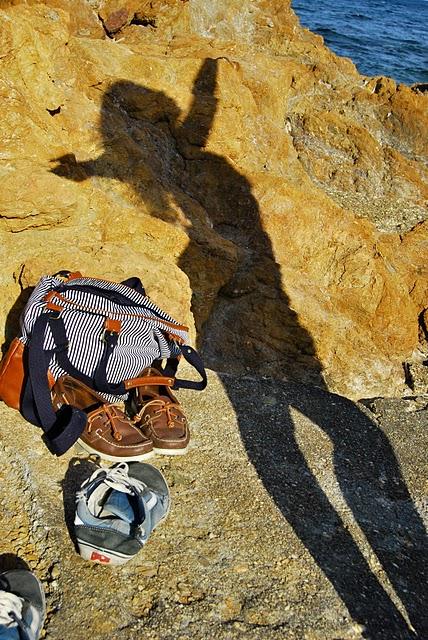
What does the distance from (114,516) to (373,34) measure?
97.2 ft

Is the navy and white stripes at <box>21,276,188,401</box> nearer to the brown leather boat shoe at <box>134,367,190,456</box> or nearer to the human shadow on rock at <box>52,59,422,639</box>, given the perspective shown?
the brown leather boat shoe at <box>134,367,190,456</box>

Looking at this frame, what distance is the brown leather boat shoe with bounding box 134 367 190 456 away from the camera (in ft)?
10.8

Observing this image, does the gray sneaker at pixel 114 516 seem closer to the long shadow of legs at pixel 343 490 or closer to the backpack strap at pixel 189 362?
the long shadow of legs at pixel 343 490

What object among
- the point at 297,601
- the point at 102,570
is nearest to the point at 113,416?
the point at 102,570

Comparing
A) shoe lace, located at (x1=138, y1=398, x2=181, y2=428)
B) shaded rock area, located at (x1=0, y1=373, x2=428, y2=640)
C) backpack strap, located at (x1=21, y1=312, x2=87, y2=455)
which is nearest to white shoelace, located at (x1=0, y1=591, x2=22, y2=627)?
shaded rock area, located at (x1=0, y1=373, x2=428, y2=640)

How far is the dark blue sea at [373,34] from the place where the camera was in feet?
70.9

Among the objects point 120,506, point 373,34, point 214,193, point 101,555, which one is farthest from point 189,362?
point 373,34

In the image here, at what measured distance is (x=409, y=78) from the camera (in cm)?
2077

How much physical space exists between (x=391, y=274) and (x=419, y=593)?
13.0 ft

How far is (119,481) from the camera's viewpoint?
8.93 feet

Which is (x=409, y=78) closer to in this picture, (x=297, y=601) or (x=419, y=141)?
(x=419, y=141)

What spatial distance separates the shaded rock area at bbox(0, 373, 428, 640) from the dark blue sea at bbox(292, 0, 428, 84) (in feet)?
62.4

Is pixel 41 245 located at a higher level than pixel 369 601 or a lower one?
→ higher

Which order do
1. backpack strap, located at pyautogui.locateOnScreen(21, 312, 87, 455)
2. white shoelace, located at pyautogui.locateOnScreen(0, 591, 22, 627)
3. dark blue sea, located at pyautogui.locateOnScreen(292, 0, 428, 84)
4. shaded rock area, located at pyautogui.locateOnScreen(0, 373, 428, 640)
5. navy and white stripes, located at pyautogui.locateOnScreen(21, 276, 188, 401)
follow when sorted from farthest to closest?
dark blue sea, located at pyautogui.locateOnScreen(292, 0, 428, 84)
navy and white stripes, located at pyautogui.locateOnScreen(21, 276, 188, 401)
backpack strap, located at pyautogui.locateOnScreen(21, 312, 87, 455)
shaded rock area, located at pyautogui.locateOnScreen(0, 373, 428, 640)
white shoelace, located at pyautogui.locateOnScreen(0, 591, 22, 627)
